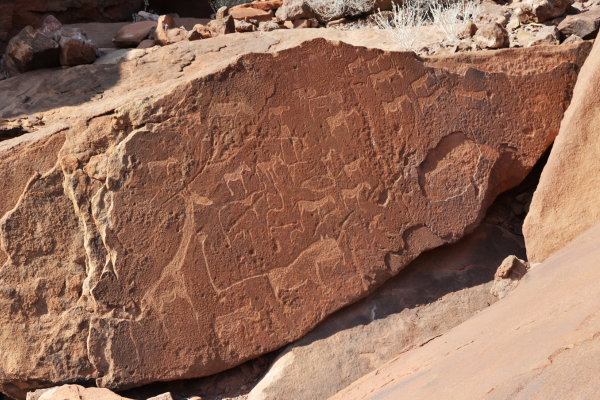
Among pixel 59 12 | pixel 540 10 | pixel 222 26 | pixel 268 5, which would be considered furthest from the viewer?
pixel 59 12

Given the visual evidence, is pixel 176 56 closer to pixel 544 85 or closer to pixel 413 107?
pixel 413 107

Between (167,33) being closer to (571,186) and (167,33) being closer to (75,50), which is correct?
(75,50)

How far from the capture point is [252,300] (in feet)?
8.63

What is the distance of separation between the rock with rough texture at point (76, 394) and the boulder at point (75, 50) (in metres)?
2.89

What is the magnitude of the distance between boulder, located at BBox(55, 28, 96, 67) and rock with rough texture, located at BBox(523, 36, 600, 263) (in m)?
3.62

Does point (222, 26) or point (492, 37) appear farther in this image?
point (222, 26)

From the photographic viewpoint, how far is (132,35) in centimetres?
510

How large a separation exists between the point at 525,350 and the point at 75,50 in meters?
4.15

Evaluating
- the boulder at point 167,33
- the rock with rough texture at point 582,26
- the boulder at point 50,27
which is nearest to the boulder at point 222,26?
the boulder at point 167,33

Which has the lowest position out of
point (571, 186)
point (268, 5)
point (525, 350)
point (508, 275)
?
point (508, 275)

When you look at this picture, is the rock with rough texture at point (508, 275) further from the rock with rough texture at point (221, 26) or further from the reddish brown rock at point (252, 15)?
the reddish brown rock at point (252, 15)

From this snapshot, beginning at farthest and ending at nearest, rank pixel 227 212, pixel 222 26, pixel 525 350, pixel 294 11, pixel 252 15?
pixel 252 15
pixel 294 11
pixel 222 26
pixel 227 212
pixel 525 350

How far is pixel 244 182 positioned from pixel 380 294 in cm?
92

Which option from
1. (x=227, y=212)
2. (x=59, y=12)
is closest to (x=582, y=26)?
(x=227, y=212)
